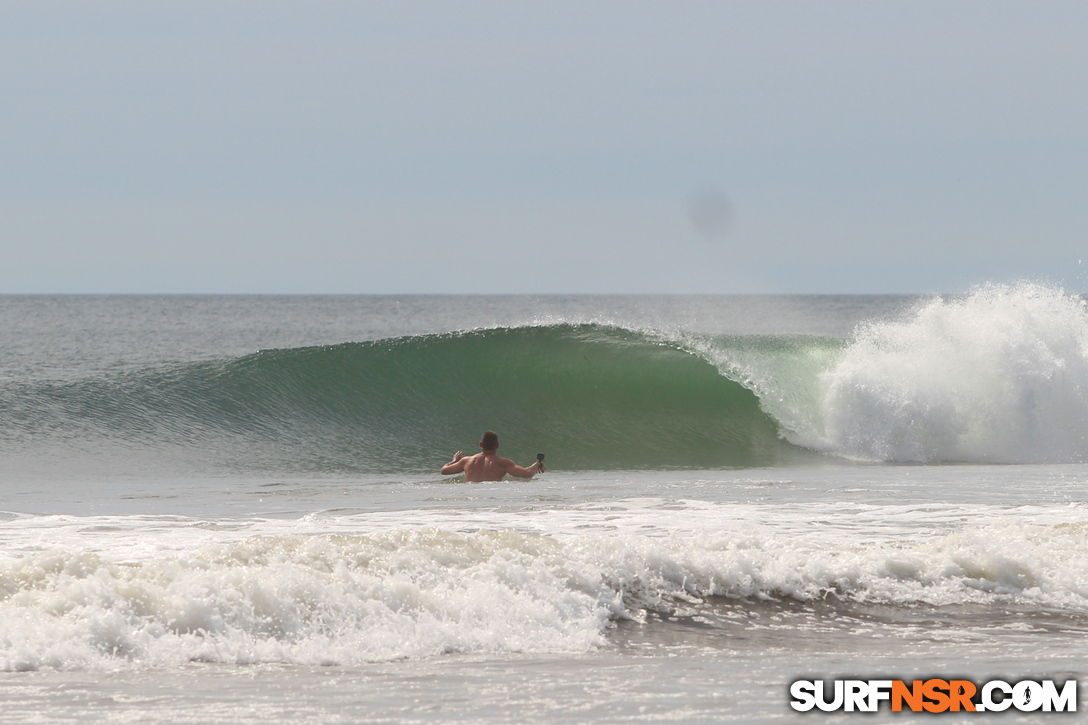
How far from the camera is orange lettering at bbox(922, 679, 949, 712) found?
358cm

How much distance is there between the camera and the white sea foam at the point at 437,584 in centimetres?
424

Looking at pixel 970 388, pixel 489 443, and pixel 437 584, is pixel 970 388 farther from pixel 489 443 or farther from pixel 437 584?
pixel 437 584

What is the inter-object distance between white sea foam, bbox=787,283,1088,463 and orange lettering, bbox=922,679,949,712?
8.81 metres

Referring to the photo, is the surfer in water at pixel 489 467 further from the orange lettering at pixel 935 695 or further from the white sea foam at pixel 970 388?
the orange lettering at pixel 935 695

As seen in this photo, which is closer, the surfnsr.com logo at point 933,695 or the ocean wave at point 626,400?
the surfnsr.com logo at point 933,695

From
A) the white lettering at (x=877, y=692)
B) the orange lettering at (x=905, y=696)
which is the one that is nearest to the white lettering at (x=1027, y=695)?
the orange lettering at (x=905, y=696)

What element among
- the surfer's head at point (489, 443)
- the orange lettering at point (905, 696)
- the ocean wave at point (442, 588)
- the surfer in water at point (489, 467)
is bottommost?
the orange lettering at point (905, 696)

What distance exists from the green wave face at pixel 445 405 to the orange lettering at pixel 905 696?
8.22 meters

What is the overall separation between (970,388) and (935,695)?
33.2 ft

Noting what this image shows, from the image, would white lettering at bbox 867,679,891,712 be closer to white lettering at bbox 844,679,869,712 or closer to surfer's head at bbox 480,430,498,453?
white lettering at bbox 844,679,869,712

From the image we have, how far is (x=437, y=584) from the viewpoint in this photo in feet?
16.1

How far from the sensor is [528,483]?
9531 millimetres

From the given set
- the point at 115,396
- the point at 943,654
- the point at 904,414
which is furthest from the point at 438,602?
the point at 115,396

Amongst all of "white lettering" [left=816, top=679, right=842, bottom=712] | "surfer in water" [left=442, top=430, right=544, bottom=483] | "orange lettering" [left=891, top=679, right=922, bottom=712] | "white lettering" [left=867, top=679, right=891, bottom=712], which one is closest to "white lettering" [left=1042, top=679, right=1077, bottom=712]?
"orange lettering" [left=891, top=679, right=922, bottom=712]
